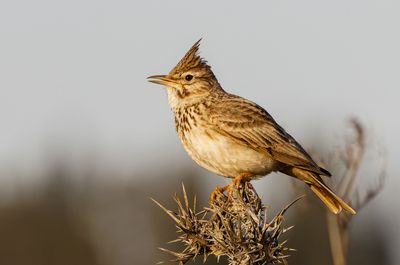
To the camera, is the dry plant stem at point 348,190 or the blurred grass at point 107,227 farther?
the blurred grass at point 107,227

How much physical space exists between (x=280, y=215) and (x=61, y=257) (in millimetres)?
33008

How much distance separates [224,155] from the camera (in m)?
13.4

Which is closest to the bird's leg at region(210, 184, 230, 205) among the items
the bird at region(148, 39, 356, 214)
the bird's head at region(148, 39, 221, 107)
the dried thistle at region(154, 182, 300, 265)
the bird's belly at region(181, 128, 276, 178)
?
the bird at region(148, 39, 356, 214)

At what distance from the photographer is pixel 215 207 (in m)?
10.5

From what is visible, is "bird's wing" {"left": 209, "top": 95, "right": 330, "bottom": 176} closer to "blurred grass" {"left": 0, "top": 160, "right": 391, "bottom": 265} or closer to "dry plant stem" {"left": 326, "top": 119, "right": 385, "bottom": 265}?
"dry plant stem" {"left": 326, "top": 119, "right": 385, "bottom": 265}

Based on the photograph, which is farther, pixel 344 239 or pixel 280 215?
pixel 344 239

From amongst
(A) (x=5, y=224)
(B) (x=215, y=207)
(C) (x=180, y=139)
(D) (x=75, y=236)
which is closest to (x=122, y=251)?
(D) (x=75, y=236)

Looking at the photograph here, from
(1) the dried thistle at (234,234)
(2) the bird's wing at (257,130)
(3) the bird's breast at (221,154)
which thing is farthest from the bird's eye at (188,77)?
(1) the dried thistle at (234,234)

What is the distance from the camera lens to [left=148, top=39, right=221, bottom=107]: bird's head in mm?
14742

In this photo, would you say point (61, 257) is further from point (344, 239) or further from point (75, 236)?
point (344, 239)

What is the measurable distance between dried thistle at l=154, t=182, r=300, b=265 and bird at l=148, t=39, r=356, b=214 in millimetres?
2036

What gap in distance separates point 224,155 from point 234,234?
327 cm

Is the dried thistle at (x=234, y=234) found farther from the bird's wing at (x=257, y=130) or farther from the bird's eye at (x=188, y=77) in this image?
the bird's eye at (x=188, y=77)

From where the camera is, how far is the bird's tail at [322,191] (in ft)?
42.6
